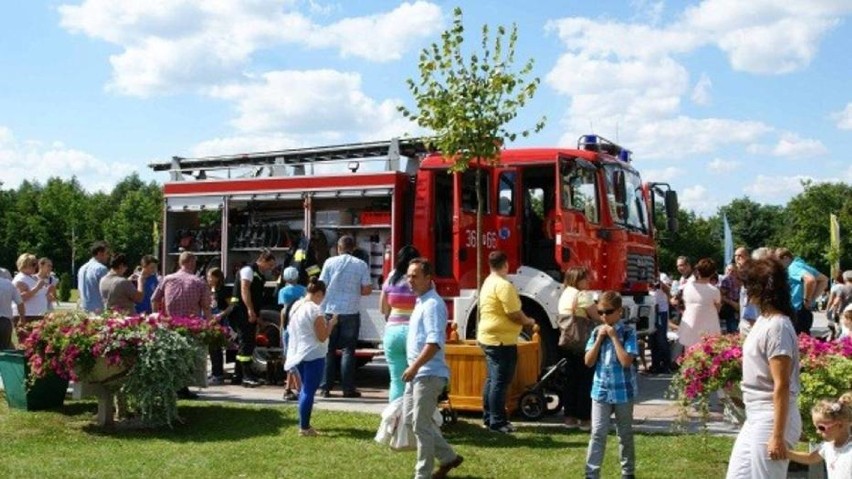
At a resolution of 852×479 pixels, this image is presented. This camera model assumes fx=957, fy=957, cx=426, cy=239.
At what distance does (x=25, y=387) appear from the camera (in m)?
10.3

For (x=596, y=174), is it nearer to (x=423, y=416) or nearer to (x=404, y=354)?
(x=404, y=354)

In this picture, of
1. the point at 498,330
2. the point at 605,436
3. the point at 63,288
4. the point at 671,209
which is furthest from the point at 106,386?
the point at 63,288

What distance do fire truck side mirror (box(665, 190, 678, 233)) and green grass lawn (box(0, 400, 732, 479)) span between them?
4.90 meters

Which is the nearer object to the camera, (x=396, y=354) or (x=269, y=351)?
(x=396, y=354)

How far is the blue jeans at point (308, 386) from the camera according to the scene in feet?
30.0

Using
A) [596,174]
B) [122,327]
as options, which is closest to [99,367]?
[122,327]

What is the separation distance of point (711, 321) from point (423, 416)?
511 centimetres

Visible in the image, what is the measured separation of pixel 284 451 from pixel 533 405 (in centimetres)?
283

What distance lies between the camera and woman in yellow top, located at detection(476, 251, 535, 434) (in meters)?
9.09

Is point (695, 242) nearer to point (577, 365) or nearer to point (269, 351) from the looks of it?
point (269, 351)

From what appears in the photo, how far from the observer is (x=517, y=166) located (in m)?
12.1

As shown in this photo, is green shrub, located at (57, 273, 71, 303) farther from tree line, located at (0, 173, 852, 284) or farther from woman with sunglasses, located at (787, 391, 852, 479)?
woman with sunglasses, located at (787, 391, 852, 479)

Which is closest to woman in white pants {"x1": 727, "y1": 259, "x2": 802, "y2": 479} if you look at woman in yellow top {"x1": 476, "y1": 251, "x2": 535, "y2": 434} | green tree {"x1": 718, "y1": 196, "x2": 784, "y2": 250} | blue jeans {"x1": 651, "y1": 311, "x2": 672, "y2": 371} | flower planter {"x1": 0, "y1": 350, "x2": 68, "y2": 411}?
woman in yellow top {"x1": 476, "y1": 251, "x2": 535, "y2": 434}

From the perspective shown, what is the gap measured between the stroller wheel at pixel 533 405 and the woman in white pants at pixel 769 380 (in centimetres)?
509
